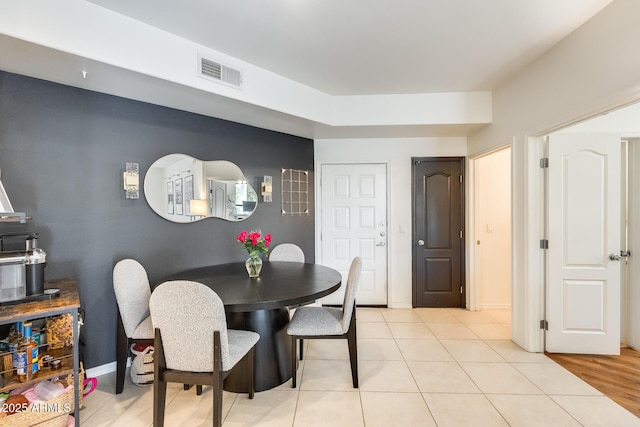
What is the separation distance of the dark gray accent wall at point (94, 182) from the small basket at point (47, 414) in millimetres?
741

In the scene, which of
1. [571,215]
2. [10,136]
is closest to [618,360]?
[571,215]

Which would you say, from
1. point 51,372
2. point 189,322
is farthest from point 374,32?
point 51,372

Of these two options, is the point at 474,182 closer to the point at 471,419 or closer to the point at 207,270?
the point at 471,419

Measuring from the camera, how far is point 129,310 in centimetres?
208

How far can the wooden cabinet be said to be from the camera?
1.56m

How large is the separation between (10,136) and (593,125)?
15.4 feet

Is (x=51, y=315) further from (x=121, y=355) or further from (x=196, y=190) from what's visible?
(x=196, y=190)

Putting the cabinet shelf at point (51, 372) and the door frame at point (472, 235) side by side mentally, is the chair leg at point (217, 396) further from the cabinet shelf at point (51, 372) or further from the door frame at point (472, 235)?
the door frame at point (472, 235)

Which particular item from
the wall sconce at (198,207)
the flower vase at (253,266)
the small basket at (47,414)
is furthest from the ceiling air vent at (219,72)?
the small basket at (47,414)

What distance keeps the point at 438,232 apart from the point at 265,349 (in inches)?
111

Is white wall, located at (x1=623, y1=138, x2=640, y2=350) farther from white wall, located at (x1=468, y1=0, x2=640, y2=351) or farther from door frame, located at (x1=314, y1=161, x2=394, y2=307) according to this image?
door frame, located at (x1=314, y1=161, x2=394, y2=307)

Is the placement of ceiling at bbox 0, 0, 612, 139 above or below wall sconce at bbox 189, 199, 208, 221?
above

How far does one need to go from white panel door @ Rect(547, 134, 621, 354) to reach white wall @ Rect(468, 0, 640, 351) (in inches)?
5.3

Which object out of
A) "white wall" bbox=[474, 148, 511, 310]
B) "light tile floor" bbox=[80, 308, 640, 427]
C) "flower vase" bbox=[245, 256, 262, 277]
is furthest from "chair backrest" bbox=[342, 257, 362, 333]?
"white wall" bbox=[474, 148, 511, 310]
